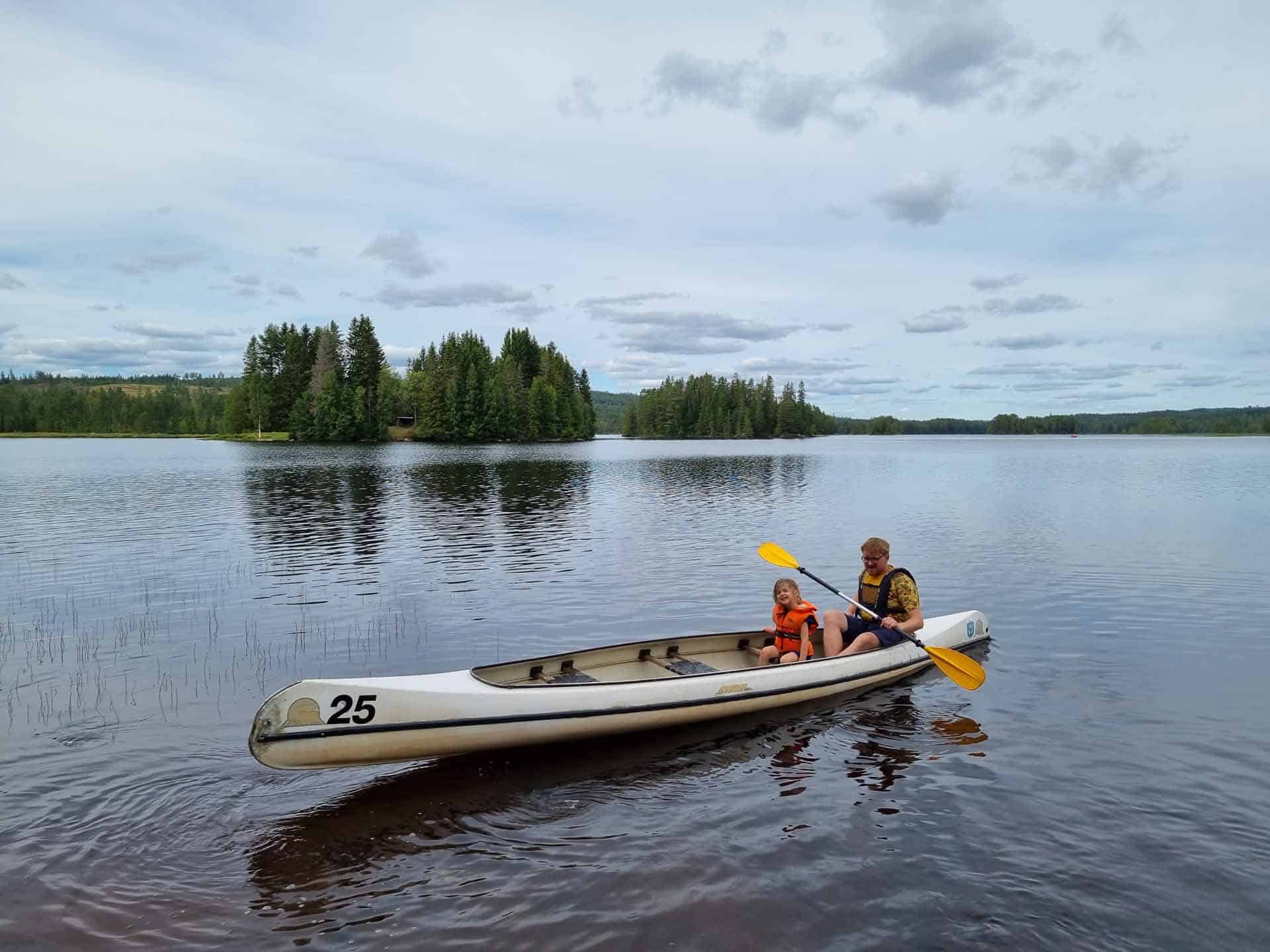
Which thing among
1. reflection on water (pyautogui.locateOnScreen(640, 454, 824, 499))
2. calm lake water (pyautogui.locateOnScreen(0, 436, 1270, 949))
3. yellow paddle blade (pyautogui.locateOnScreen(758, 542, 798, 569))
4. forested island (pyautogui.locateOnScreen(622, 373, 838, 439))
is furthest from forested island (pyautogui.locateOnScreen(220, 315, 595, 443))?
yellow paddle blade (pyautogui.locateOnScreen(758, 542, 798, 569))

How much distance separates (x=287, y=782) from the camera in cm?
870

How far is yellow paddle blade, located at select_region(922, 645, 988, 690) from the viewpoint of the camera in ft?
39.2

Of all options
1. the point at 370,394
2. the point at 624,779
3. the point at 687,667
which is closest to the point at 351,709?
the point at 624,779

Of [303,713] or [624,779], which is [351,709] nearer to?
[303,713]

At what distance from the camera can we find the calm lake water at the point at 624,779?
6484mm

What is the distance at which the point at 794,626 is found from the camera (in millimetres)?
11898

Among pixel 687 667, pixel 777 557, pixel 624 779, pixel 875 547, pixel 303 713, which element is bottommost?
pixel 624 779

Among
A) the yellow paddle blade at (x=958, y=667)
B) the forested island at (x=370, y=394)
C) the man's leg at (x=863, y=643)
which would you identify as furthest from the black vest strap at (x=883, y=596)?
→ the forested island at (x=370, y=394)

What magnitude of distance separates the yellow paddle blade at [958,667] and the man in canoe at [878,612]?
57cm

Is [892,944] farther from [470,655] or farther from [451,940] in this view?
[470,655]

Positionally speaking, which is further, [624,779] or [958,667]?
[958,667]

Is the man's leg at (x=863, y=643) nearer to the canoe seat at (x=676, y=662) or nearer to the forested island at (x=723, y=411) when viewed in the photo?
the canoe seat at (x=676, y=662)

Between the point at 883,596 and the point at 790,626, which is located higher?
the point at 883,596

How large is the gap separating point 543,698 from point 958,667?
247 inches
